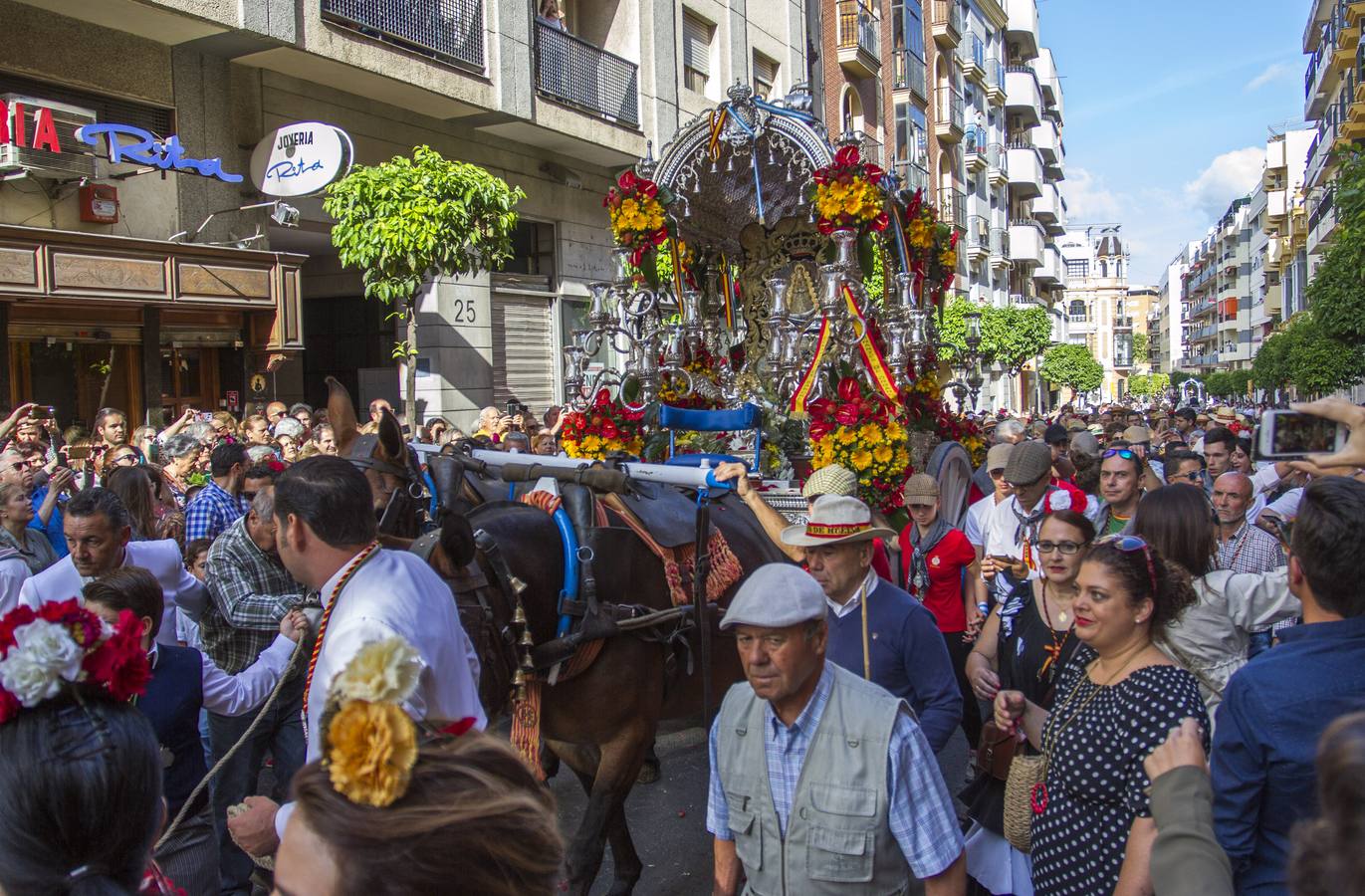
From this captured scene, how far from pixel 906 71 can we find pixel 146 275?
95.8 ft

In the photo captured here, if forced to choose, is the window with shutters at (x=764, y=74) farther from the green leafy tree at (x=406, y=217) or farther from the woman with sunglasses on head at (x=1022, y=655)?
the woman with sunglasses on head at (x=1022, y=655)

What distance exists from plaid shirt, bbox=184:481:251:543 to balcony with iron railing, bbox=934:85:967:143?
3707 centimetres

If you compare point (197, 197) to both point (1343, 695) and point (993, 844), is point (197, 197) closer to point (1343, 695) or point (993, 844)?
point (993, 844)

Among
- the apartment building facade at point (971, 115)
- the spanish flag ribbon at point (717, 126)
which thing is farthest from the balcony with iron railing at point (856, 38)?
the spanish flag ribbon at point (717, 126)

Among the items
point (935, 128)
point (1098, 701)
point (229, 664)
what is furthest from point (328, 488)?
point (935, 128)

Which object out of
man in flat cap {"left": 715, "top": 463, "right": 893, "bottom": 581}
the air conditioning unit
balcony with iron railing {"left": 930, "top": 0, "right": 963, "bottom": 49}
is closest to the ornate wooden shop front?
the air conditioning unit

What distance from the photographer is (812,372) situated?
27.2 ft

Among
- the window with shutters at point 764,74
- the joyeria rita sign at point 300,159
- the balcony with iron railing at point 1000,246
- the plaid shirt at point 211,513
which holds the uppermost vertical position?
the window with shutters at point 764,74

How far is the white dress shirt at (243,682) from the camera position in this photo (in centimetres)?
385

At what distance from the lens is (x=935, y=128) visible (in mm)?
39625

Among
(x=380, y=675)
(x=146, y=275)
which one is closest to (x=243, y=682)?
(x=380, y=675)

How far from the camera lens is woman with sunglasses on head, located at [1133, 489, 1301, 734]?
3.72m

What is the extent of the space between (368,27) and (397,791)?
14.7 m

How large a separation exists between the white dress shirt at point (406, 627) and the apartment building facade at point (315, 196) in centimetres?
961
